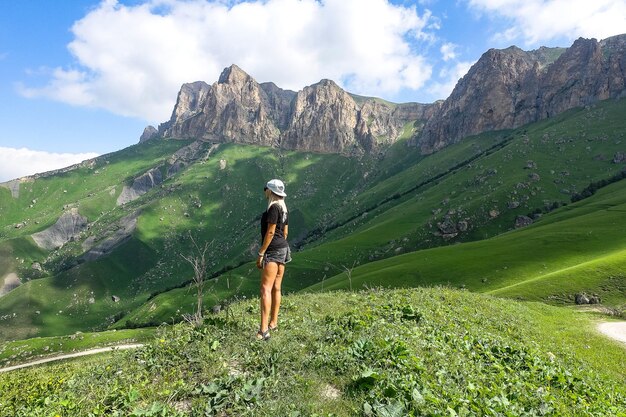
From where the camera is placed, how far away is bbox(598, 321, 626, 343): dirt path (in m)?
30.2

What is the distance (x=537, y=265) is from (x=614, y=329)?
172 ft

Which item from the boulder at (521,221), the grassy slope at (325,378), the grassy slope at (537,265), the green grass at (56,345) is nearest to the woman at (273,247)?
the grassy slope at (325,378)

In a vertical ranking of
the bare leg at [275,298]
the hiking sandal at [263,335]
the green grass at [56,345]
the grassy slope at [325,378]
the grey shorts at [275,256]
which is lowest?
the green grass at [56,345]

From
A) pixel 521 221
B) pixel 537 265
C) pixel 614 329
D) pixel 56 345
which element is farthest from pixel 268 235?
pixel 521 221

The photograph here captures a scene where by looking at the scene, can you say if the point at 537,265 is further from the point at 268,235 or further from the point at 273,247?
the point at 268,235

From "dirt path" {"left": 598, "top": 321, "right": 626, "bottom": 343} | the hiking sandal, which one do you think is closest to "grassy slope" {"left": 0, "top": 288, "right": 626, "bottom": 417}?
the hiking sandal

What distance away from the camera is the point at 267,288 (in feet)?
43.9

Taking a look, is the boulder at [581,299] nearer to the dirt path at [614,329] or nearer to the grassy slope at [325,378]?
the dirt path at [614,329]

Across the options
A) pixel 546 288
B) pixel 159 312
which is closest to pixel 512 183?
pixel 546 288

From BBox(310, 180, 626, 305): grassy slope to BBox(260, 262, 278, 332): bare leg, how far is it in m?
52.5

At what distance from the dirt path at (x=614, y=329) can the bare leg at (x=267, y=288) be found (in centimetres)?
2981

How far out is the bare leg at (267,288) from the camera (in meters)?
13.1

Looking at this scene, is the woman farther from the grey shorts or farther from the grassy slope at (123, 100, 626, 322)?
the grassy slope at (123, 100, 626, 322)

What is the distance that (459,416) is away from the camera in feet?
26.6
